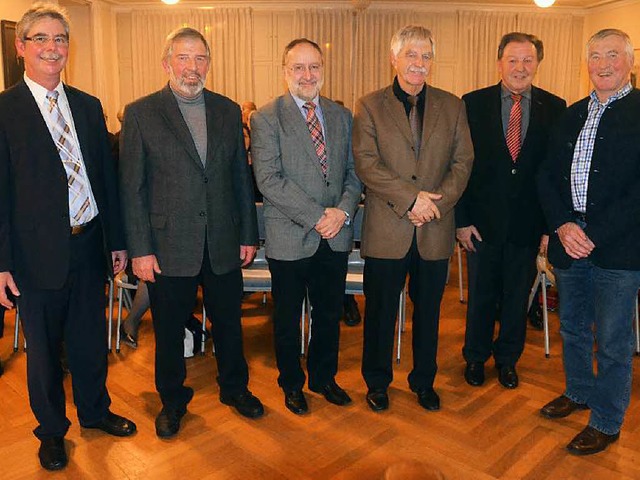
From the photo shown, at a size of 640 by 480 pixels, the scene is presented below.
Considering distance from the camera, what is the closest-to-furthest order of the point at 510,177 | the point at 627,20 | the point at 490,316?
the point at 510,177 → the point at 490,316 → the point at 627,20

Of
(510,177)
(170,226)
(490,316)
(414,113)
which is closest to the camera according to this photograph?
(170,226)

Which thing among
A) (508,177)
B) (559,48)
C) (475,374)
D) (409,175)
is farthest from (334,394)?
(559,48)

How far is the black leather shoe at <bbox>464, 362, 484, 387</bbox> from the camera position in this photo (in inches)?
142

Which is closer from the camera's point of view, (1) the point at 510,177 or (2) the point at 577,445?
(2) the point at 577,445

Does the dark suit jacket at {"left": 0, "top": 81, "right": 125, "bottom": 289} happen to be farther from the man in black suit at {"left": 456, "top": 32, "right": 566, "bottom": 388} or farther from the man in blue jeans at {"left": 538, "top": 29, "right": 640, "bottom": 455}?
the man in blue jeans at {"left": 538, "top": 29, "right": 640, "bottom": 455}

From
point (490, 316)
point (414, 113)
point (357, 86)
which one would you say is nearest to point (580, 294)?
point (490, 316)

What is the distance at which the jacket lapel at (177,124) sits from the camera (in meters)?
2.78

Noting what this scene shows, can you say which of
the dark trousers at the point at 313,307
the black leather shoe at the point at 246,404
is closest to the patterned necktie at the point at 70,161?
the dark trousers at the point at 313,307

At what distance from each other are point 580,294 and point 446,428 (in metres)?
0.97

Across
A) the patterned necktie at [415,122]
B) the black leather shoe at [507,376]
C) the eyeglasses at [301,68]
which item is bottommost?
the black leather shoe at [507,376]

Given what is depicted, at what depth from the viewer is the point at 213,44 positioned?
10.1m

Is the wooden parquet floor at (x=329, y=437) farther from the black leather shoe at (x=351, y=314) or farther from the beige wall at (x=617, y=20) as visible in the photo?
the beige wall at (x=617, y=20)

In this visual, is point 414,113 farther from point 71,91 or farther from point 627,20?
point 627,20

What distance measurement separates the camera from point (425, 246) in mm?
3080
